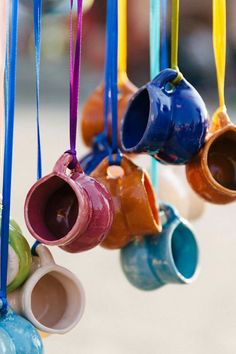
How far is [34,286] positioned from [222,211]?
138cm

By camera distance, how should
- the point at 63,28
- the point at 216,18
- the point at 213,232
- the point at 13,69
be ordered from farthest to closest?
the point at 63,28 < the point at 213,232 < the point at 216,18 < the point at 13,69

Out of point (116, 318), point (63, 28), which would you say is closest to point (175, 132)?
point (116, 318)

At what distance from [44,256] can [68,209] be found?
41 millimetres

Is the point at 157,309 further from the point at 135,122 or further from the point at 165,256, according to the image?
the point at 135,122

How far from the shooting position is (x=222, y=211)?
1.90 m

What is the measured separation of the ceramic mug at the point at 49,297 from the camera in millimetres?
548

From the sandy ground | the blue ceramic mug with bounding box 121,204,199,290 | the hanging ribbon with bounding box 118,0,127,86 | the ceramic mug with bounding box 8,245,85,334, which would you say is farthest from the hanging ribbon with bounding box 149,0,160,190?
the sandy ground

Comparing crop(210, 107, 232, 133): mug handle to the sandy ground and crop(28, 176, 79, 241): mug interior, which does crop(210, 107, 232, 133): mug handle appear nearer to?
crop(28, 176, 79, 241): mug interior

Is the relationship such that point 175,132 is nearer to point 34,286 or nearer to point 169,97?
point 169,97

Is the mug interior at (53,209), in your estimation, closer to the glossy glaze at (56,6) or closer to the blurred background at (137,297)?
the glossy glaze at (56,6)

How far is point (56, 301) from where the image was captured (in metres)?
0.59

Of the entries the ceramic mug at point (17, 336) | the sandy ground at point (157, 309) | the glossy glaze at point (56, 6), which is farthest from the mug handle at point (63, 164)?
the sandy ground at point (157, 309)

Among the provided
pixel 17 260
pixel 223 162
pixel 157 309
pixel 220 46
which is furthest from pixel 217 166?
pixel 157 309

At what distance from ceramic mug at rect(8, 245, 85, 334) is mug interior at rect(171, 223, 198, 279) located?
0.18m
